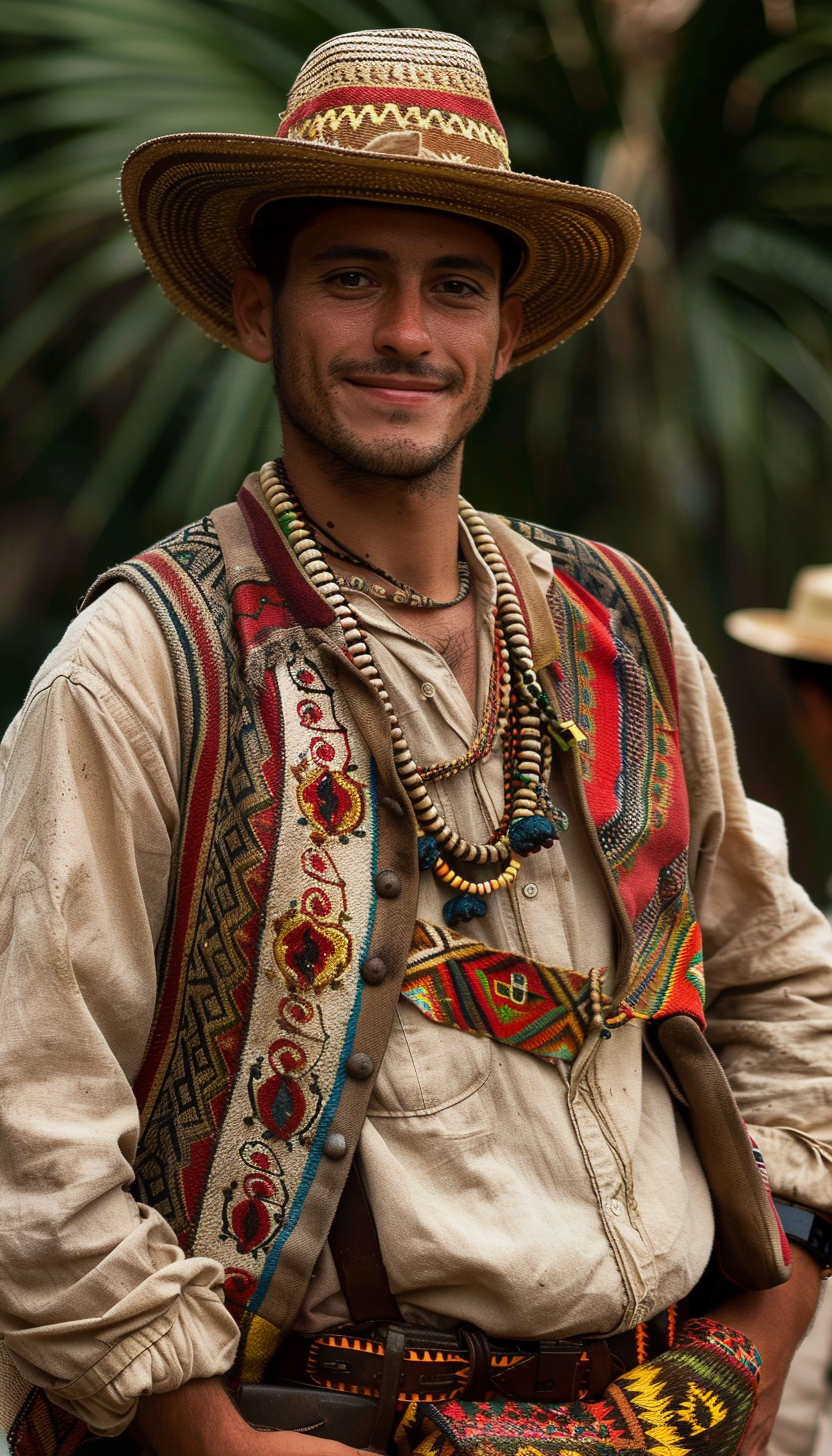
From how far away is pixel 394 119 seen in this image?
224 centimetres

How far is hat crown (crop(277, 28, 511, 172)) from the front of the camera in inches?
88.4

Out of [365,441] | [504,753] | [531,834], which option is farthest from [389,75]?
[531,834]

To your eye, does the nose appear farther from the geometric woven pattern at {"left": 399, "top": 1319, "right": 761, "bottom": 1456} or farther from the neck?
the geometric woven pattern at {"left": 399, "top": 1319, "right": 761, "bottom": 1456}

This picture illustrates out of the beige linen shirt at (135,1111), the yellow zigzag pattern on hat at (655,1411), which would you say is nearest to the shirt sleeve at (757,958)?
the beige linen shirt at (135,1111)

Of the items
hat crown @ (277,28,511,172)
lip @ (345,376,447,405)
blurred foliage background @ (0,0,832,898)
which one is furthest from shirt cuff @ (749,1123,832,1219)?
blurred foliage background @ (0,0,832,898)

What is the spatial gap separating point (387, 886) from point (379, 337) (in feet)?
2.53

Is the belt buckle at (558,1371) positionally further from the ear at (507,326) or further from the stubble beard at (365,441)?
the ear at (507,326)

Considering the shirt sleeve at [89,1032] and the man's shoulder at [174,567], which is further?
the man's shoulder at [174,567]

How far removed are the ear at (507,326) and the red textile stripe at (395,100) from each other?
0.36m

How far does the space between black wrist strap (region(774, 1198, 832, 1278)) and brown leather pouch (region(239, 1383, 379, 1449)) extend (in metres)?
0.81

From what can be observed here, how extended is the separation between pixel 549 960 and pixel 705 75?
12.5ft

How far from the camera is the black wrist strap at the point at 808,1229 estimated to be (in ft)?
8.25

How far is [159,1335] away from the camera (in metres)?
1.88

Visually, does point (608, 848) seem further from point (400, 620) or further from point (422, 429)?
point (422, 429)
